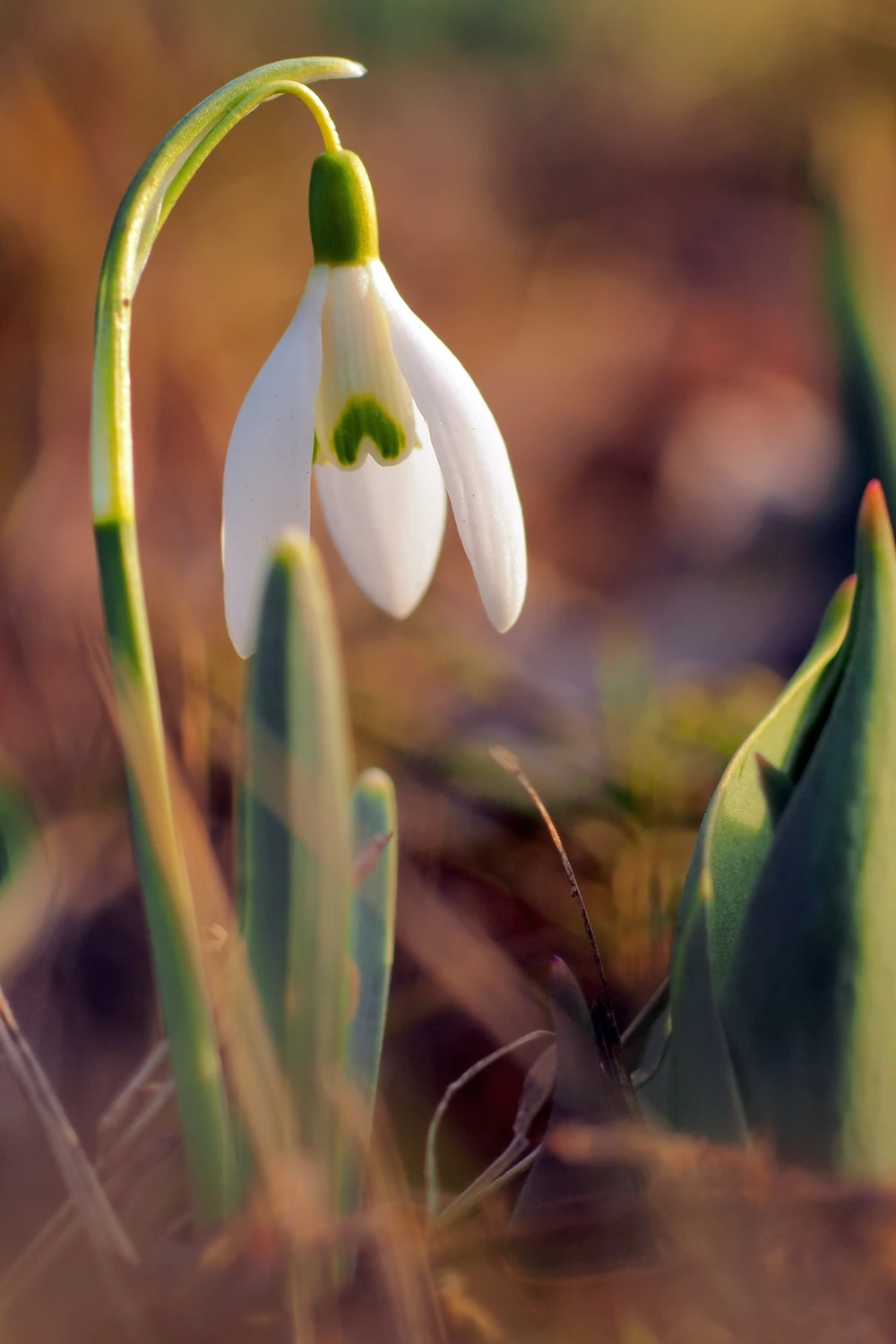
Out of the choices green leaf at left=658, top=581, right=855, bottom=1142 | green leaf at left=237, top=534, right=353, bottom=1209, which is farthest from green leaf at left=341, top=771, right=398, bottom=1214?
green leaf at left=658, top=581, right=855, bottom=1142

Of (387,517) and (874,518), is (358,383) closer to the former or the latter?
(387,517)

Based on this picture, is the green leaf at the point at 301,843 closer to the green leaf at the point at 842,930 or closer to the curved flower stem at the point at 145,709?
the curved flower stem at the point at 145,709

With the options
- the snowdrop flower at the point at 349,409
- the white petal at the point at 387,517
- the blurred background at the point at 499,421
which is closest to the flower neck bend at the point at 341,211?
the snowdrop flower at the point at 349,409

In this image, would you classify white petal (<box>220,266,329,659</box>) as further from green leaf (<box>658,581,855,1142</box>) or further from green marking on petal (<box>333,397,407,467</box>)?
green leaf (<box>658,581,855,1142</box>)

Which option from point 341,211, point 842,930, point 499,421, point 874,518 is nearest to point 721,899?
point 842,930

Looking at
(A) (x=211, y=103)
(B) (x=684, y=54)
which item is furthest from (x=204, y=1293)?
(B) (x=684, y=54)
